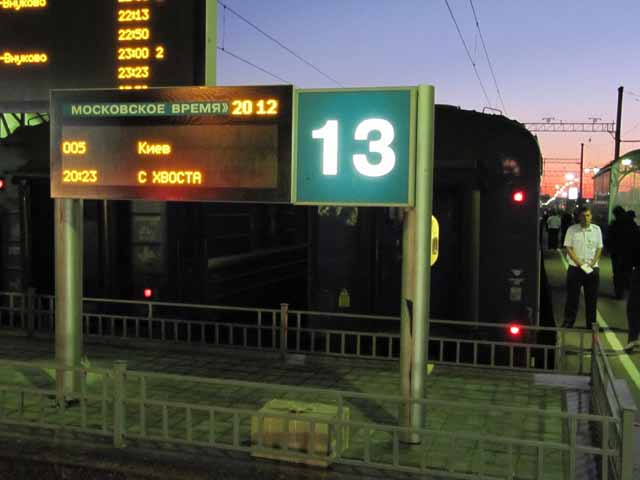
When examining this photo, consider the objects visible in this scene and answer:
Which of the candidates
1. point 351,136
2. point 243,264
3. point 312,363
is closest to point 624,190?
point 243,264

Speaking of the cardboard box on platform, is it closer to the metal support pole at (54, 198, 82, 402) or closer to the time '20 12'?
the metal support pole at (54, 198, 82, 402)

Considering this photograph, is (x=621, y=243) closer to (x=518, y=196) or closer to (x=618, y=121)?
(x=518, y=196)

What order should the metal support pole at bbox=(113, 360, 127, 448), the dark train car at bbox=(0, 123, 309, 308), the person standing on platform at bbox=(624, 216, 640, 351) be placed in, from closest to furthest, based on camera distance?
the metal support pole at bbox=(113, 360, 127, 448) < the person standing on platform at bbox=(624, 216, 640, 351) < the dark train car at bbox=(0, 123, 309, 308)

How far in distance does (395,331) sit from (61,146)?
504cm

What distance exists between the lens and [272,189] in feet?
19.0

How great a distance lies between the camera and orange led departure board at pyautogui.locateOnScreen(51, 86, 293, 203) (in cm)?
580

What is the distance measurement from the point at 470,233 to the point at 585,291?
2.51 m

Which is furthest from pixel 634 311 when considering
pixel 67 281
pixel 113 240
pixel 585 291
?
pixel 113 240

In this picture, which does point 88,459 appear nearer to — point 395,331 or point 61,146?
point 61,146

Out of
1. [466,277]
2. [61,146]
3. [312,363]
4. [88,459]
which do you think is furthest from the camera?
[466,277]

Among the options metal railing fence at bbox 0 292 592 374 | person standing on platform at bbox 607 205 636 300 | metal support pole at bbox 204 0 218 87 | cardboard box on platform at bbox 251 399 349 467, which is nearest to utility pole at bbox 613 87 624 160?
person standing on platform at bbox 607 205 636 300

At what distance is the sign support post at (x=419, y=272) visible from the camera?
18.1 feet

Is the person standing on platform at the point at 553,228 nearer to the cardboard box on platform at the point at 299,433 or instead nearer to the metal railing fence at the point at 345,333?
the metal railing fence at the point at 345,333

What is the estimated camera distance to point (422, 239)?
566 cm
